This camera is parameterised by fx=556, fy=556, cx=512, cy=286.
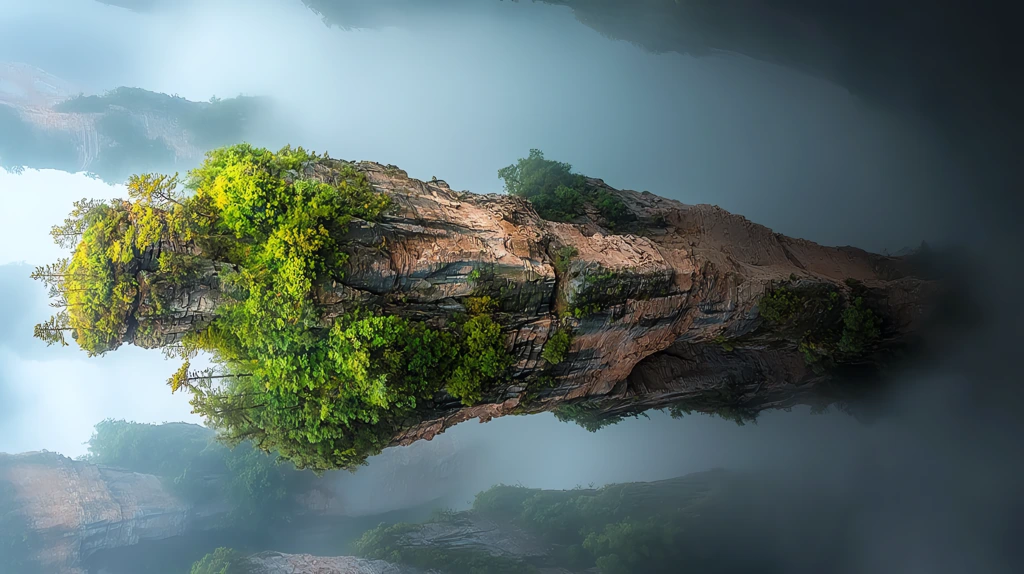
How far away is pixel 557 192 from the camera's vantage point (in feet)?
71.0

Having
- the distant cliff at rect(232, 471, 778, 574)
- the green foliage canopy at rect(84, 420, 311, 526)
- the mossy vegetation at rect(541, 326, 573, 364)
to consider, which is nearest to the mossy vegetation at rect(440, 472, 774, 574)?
the distant cliff at rect(232, 471, 778, 574)

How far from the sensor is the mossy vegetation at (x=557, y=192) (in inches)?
842

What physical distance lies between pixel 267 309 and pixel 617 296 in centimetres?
834

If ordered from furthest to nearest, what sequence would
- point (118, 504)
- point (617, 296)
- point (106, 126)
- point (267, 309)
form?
1. point (106, 126)
2. point (118, 504)
3. point (617, 296)
4. point (267, 309)

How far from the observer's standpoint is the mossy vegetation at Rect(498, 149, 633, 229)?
70.1 feet

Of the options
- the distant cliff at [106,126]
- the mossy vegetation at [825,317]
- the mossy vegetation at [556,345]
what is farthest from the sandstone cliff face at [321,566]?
the distant cliff at [106,126]

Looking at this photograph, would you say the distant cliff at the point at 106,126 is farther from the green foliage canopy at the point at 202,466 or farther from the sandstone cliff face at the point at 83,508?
the sandstone cliff face at the point at 83,508

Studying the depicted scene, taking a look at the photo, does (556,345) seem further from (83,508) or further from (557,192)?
(83,508)

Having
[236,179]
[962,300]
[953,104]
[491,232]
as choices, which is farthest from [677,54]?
[236,179]

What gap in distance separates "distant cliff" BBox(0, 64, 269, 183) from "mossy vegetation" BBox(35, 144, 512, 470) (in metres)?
24.6

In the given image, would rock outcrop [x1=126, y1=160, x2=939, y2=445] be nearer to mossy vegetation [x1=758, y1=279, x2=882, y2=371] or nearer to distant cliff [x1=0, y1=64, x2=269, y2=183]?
mossy vegetation [x1=758, y1=279, x2=882, y2=371]

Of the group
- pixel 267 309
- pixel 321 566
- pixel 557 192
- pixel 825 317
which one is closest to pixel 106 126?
pixel 321 566

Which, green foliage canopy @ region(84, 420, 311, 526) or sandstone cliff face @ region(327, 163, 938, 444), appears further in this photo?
green foliage canopy @ region(84, 420, 311, 526)

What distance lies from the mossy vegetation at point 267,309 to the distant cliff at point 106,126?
2463 centimetres
